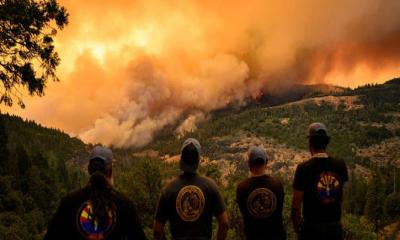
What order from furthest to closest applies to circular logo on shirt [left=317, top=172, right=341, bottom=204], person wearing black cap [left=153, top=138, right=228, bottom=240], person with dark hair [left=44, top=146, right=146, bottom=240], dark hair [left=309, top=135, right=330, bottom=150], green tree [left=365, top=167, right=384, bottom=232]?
green tree [left=365, top=167, right=384, bottom=232] → dark hair [left=309, top=135, right=330, bottom=150] → circular logo on shirt [left=317, top=172, right=341, bottom=204] → person wearing black cap [left=153, top=138, right=228, bottom=240] → person with dark hair [left=44, top=146, right=146, bottom=240]

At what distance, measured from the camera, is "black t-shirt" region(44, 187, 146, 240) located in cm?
507

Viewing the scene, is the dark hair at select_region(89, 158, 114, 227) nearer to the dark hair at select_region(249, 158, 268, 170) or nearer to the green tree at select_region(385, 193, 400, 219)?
the dark hair at select_region(249, 158, 268, 170)

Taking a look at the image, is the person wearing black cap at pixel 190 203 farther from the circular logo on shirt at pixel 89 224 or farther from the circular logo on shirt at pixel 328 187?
the circular logo on shirt at pixel 328 187

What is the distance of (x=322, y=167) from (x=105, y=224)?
3940mm

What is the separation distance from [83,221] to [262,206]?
3515 mm

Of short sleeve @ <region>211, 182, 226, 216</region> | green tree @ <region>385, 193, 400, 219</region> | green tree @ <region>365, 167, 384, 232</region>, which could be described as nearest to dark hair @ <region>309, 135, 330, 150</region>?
short sleeve @ <region>211, 182, 226, 216</region>

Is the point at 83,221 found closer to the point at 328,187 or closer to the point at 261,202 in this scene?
the point at 261,202

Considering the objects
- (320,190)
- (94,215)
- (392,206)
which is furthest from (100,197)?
(392,206)

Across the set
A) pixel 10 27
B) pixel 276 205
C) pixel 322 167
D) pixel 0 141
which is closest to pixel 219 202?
pixel 276 205

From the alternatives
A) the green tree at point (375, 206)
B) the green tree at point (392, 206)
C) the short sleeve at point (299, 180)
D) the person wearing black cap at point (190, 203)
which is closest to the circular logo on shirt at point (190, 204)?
the person wearing black cap at point (190, 203)

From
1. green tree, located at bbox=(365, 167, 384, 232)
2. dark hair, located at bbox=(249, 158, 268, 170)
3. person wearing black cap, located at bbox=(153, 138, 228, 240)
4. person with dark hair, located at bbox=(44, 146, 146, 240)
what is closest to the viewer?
person with dark hair, located at bbox=(44, 146, 146, 240)

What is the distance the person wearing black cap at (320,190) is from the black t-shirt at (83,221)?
3.42 meters

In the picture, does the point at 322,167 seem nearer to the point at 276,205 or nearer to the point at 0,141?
the point at 276,205

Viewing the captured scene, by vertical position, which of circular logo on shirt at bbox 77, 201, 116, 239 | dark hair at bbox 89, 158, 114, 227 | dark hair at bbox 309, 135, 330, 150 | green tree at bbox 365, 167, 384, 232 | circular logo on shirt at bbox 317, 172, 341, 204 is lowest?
circular logo on shirt at bbox 77, 201, 116, 239
